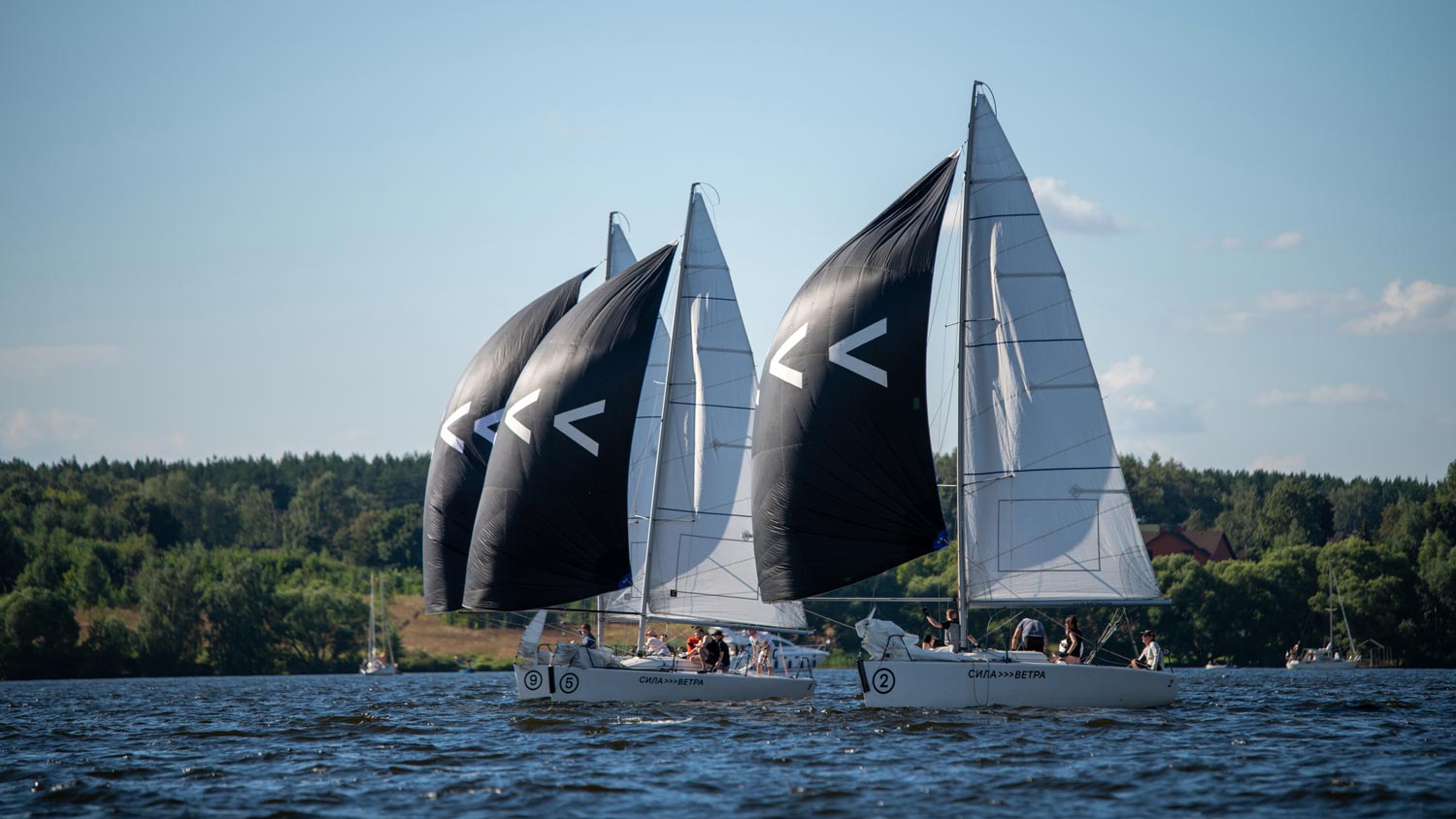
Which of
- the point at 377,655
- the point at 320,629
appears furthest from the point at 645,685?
the point at 320,629

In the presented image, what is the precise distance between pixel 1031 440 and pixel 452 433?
61.0 feet

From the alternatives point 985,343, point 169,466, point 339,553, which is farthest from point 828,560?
point 169,466

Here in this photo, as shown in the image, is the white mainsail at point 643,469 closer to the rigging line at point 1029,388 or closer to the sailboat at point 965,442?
the sailboat at point 965,442

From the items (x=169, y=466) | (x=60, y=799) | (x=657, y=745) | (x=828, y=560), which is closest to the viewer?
(x=60, y=799)

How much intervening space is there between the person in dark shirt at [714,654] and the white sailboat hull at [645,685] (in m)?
0.61

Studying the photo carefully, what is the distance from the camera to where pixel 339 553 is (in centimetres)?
15050

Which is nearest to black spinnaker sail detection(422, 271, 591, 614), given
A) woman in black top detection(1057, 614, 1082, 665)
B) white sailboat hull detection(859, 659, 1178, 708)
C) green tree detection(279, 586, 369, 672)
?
white sailboat hull detection(859, 659, 1178, 708)

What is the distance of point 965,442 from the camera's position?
3309 cm

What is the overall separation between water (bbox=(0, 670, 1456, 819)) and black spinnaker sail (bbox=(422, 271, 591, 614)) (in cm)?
472

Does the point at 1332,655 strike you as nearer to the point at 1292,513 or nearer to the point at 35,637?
the point at 1292,513

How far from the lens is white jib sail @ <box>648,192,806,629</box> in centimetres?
3900

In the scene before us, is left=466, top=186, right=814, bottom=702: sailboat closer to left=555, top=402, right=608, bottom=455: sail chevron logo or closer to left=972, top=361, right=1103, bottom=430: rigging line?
left=555, top=402, right=608, bottom=455: sail chevron logo

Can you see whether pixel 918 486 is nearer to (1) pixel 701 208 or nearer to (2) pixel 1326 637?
(1) pixel 701 208

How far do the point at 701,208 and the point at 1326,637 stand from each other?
7239 cm
